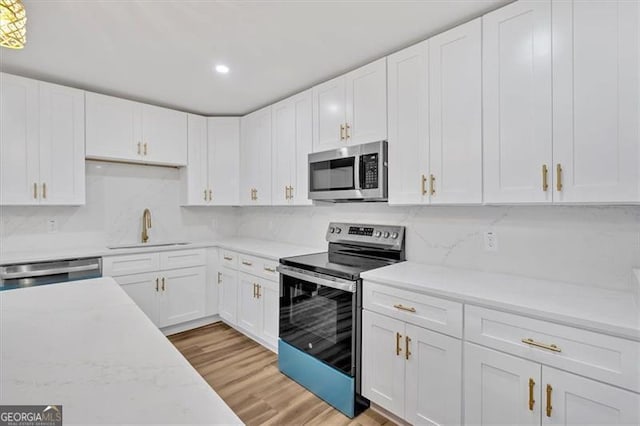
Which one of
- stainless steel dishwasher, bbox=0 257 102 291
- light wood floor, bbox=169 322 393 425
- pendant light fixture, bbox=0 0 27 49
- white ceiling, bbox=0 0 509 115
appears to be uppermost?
white ceiling, bbox=0 0 509 115

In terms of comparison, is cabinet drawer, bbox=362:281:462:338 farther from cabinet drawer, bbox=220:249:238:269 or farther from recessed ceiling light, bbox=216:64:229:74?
recessed ceiling light, bbox=216:64:229:74

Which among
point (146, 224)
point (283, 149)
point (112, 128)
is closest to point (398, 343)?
point (283, 149)

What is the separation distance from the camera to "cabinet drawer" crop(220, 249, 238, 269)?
3286 millimetres

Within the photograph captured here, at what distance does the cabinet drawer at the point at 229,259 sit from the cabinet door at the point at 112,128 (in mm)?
1287

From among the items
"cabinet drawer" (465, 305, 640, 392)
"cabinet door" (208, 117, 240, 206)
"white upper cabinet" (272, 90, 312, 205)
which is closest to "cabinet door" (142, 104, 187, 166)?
"cabinet door" (208, 117, 240, 206)

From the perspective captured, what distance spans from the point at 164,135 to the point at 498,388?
3548 mm

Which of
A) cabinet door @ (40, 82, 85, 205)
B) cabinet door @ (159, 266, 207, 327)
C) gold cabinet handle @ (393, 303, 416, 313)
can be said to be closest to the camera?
gold cabinet handle @ (393, 303, 416, 313)

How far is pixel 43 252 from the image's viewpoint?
2896 mm

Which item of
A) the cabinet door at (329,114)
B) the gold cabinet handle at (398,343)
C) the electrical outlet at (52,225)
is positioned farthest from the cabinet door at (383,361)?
the electrical outlet at (52,225)

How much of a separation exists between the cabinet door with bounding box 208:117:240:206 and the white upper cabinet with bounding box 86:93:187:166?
1.03ft

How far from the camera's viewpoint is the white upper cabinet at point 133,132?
2.97 m

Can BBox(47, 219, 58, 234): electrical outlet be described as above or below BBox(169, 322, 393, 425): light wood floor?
above

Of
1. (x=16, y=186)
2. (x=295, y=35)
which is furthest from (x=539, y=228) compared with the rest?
(x=16, y=186)

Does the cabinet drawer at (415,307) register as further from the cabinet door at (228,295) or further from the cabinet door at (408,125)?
the cabinet door at (228,295)
